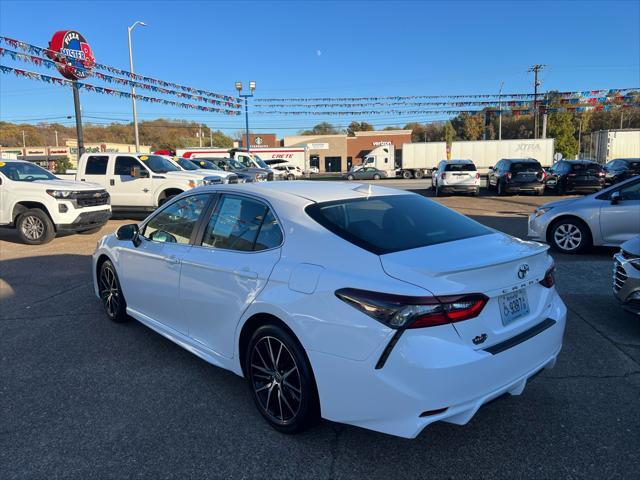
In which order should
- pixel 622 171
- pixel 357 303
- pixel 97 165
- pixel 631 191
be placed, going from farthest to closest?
pixel 622 171 < pixel 97 165 < pixel 631 191 < pixel 357 303

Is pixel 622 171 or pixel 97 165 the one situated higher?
pixel 97 165

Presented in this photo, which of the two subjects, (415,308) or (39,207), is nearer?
(415,308)

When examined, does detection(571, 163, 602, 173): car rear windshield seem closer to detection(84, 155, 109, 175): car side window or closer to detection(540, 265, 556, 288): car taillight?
detection(84, 155, 109, 175): car side window

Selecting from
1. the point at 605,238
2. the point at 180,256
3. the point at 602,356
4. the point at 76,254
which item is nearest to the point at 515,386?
the point at 602,356

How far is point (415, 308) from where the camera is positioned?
7.73 ft

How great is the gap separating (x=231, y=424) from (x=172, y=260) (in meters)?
1.45

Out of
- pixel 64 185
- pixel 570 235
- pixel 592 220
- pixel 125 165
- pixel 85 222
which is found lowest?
pixel 570 235

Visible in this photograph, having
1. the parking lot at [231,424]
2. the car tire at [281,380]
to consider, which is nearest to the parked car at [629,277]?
the parking lot at [231,424]

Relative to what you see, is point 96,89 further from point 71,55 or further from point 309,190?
point 309,190

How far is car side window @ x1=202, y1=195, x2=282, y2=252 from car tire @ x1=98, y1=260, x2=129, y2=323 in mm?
1816

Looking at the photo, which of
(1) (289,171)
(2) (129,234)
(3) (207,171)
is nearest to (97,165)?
(3) (207,171)

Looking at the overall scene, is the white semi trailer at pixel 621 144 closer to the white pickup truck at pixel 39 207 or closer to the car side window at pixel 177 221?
the white pickup truck at pixel 39 207

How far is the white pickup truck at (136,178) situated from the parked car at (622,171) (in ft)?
58.3

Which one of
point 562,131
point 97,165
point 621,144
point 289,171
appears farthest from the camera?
point 562,131
